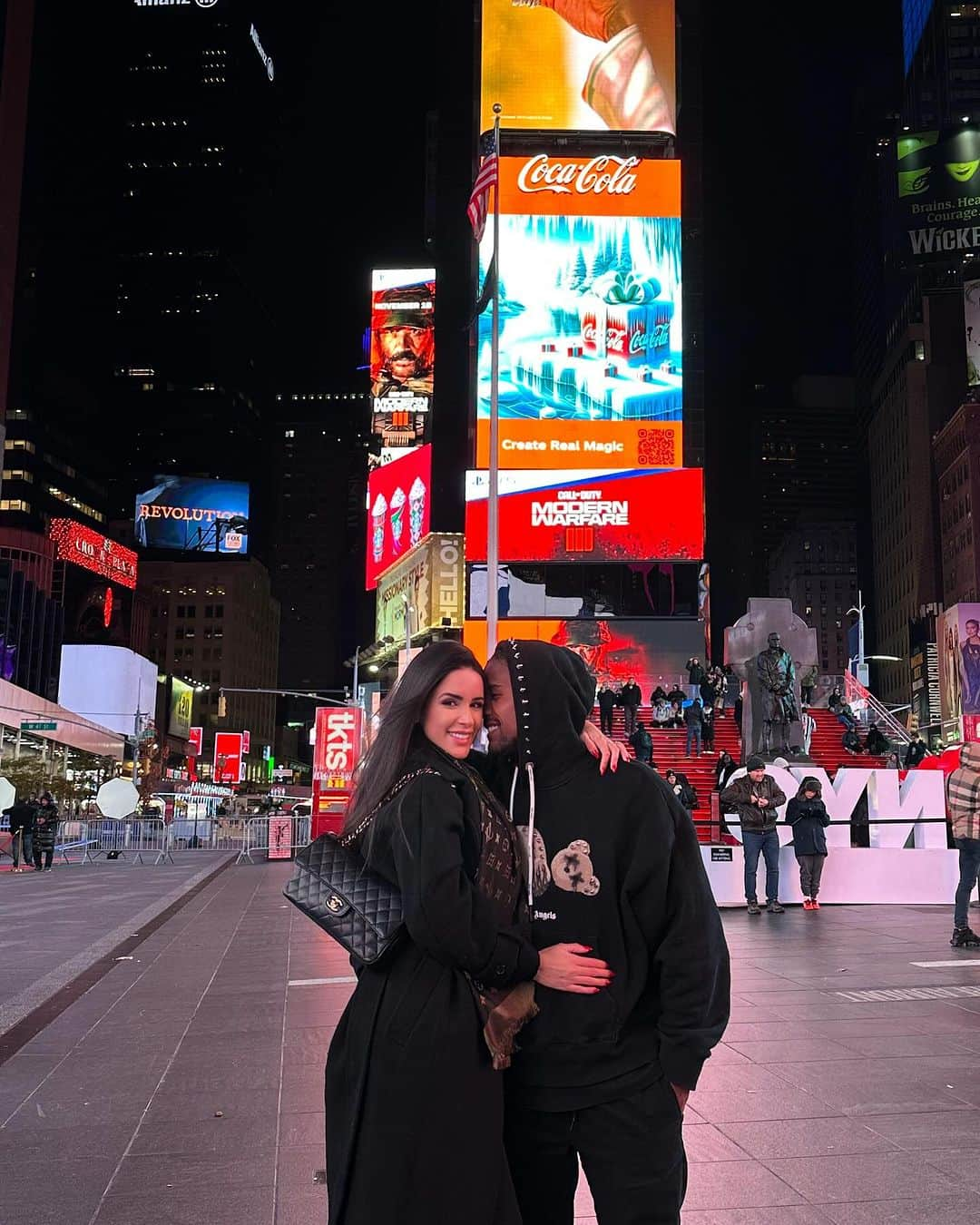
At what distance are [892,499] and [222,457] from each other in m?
95.6

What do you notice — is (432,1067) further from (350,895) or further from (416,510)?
(416,510)

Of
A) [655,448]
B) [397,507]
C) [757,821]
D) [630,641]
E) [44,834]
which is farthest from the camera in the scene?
[397,507]

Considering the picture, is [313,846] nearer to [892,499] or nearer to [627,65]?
[627,65]

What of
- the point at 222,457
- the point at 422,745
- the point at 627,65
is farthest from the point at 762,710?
the point at 222,457

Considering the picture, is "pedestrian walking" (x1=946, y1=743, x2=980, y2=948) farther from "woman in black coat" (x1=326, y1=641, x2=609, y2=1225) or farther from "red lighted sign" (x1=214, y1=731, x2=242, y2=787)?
"red lighted sign" (x1=214, y1=731, x2=242, y2=787)

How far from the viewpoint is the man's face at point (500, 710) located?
2980 mm

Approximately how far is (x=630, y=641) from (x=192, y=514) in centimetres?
8833

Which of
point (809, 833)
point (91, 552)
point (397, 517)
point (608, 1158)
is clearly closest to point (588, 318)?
point (397, 517)

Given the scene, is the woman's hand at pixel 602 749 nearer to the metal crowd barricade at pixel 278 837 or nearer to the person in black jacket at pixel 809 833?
the person in black jacket at pixel 809 833

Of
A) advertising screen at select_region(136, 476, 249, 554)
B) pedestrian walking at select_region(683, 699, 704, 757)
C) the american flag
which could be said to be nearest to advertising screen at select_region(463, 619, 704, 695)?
pedestrian walking at select_region(683, 699, 704, 757)

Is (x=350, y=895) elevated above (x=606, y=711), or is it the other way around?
(x=606, y=711)

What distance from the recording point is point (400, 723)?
292cm

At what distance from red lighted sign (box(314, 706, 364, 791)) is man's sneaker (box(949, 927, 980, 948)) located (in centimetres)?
2008

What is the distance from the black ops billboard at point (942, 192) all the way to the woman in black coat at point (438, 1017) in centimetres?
6307
